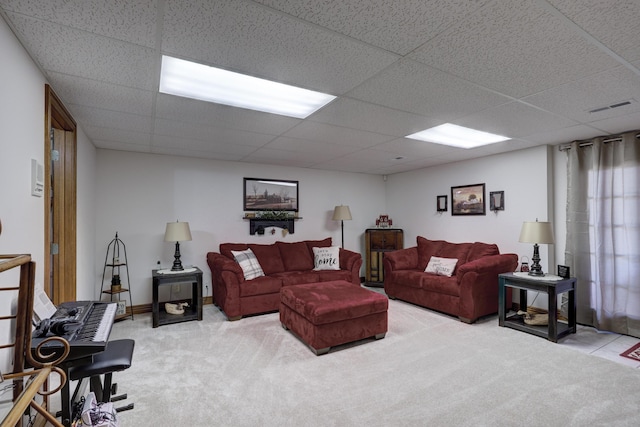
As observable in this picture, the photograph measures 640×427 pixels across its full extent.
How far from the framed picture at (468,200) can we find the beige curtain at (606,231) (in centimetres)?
110

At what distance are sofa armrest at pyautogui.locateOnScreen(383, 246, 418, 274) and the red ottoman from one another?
1519mm

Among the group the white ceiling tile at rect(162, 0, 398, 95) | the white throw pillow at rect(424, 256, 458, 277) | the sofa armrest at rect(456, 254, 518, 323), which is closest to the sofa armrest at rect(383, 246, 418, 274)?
the white throw pillow at rect(424, 256, 458, 277)

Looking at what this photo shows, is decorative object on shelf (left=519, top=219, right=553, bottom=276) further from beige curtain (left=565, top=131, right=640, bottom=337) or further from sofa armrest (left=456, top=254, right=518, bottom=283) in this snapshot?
beige curtain (left=565, top=131, right=640, bottom=337)

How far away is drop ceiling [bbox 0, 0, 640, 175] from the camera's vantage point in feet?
4.67

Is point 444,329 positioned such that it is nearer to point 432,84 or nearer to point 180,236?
point 432,84

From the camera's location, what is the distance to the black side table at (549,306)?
3.25 m

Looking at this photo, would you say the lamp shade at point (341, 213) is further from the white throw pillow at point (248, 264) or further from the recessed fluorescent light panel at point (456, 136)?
the recessed fluorescent light panel at point (456, 136)

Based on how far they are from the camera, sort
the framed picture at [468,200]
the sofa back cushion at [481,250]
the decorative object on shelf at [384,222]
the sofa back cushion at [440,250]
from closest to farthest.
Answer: the sofa back cushion at [481,250]
the sofa back cushion at [440,250]
the framed picture at [468,200]
the decorative object on shelf at [384,222]

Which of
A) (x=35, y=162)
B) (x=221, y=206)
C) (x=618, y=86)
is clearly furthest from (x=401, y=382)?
(x=221, y=206)

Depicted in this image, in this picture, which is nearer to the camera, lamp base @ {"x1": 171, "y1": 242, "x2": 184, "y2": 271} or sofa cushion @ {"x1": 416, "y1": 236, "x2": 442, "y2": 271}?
lamp base @ {"x1": 171, "y1": 242, "x2": 184, "y2": 271}

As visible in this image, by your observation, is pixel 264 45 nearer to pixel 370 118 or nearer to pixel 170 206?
pixel 370 118

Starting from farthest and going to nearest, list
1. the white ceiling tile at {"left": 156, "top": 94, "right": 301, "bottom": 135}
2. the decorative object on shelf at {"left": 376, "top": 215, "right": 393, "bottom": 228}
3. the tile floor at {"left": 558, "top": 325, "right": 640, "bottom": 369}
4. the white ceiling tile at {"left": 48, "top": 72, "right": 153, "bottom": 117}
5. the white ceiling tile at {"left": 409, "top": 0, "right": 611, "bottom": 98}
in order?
1. the decorative object on shelf at {"left": 376, "top": 215, "right": 393, "bottom": 228}
2. the tile floor at {"left": 558, "top": 325, "right": 640, "bottom": 369}
3. the white ceiling tile at {"left": 156, "top": 94, "right": 301, "bottom": 135}
4. the white ceiling tile at {"left": 48, "top": 72, "right": 153, "bottom": 117}
5. the white ceiling tile at {"left": 409, "top": 0, "right": 611, "bottom": 98}

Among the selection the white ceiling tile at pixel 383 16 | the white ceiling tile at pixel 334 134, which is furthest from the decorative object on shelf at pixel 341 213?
the white ceiling tile at pixel 383 16

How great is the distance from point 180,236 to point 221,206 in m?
1.00
